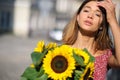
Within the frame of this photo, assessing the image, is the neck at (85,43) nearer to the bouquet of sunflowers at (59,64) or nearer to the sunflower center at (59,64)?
the bouquet of sunflowers at (59,64)

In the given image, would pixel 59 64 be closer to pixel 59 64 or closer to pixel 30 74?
pixel 59 64

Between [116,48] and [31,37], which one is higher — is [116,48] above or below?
above

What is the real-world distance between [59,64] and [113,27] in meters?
0.45

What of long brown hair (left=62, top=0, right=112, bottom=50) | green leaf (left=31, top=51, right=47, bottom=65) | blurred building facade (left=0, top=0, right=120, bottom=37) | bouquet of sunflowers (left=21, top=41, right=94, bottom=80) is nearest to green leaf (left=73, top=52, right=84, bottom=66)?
bouquet of sunflowers (left=21, top=41, right=94, bottom=80)

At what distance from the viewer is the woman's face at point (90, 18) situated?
10.6 feet

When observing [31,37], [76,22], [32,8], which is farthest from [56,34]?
[76,22]

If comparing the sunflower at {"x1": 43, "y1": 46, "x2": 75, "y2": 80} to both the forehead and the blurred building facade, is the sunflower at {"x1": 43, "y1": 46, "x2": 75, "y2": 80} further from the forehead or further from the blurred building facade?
the blurred building facade

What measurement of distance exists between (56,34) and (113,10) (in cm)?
4095

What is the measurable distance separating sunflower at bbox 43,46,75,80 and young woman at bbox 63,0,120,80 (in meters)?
0.26

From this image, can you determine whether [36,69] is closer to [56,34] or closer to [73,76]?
[73,76]

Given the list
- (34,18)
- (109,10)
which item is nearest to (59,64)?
(109,10)

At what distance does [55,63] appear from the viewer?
116 inches

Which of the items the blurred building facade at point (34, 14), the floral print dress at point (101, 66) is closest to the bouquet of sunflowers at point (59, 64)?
the floral print dress at point (101, 66)

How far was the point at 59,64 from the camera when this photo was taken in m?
2.94
